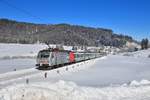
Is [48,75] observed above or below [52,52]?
below

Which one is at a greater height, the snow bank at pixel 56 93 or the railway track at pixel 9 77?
the snow bank at pixel 56 93

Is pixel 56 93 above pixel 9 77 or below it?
above

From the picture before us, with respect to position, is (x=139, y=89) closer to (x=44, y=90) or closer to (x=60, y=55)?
(x=44, y=90)

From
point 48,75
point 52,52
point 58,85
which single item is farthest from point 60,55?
point 58,85

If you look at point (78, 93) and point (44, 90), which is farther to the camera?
point (78, 93)

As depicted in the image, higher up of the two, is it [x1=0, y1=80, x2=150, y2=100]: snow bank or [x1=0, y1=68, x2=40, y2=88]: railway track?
[x1=0, y1=80, x2=150, y2=100]: snow bank

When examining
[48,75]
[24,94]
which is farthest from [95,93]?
[48,75]

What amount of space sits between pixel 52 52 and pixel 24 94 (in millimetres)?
35372

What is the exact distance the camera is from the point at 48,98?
626 inches

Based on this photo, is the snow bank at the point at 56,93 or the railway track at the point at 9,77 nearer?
the snow bank at the point at 56,93

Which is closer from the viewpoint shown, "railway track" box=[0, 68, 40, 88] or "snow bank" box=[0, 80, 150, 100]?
"snow bank" box=[0, 80, 150, 100]

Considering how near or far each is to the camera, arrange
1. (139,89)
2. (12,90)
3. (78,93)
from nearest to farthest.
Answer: (12,90), (78,93), (139,89)

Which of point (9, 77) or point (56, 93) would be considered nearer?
point (56, 93)

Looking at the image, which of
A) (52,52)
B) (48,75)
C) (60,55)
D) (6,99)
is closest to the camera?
(6,99)
